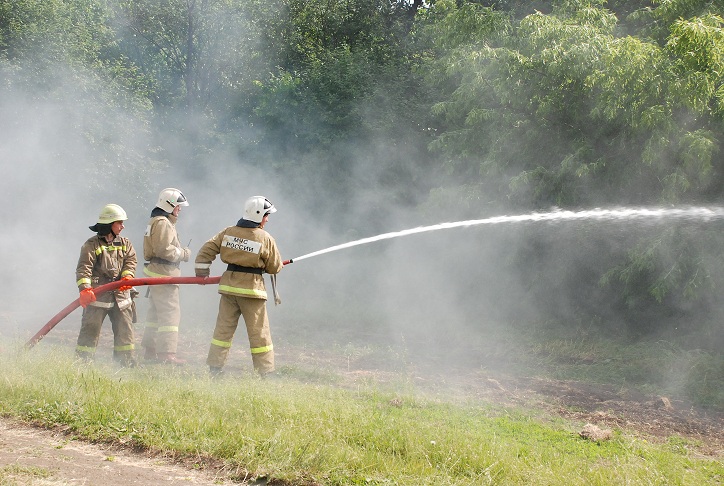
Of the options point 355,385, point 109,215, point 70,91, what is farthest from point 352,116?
point 355,385

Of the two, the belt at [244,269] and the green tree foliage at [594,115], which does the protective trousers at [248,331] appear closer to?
the belt at [244,269]

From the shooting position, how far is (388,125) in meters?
14.4

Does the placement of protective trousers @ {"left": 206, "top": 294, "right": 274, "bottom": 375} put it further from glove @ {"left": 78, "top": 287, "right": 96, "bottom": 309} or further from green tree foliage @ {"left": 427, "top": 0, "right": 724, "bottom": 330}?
green tree foliage @ {"left": 427, "top": 0, "right": 724, "bottom": 330}

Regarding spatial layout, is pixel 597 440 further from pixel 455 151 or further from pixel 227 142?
pixel 227 142

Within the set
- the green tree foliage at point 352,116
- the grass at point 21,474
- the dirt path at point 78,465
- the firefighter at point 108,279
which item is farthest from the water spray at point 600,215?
the grass at point 21,474

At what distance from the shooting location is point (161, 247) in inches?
319

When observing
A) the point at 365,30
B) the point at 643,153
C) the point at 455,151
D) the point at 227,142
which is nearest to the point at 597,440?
the point at 643,153

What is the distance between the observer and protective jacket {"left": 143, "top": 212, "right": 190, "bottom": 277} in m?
8.12

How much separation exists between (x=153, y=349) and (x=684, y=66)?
6.78 metres

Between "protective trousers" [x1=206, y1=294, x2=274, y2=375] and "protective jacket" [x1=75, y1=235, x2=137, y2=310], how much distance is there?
1.26 meters

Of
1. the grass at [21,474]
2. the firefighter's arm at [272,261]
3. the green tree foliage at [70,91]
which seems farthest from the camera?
the green tree foliage at [70,91]

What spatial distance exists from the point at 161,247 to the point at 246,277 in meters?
1.58

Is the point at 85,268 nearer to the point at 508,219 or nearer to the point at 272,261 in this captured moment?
the point at 272,261

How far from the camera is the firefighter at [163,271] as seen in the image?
26.7 feet
